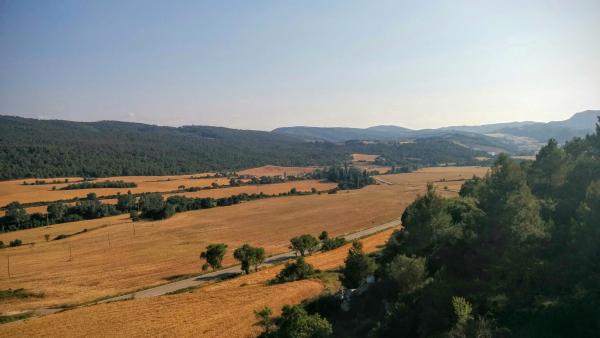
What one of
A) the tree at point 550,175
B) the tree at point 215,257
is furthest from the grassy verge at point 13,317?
the tree at point 550,175

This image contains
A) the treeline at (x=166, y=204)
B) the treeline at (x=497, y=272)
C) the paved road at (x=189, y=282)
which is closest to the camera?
the treeline at (x=497, y=272)

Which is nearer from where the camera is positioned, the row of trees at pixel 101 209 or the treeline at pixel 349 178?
the row of trees at pixel 101 209

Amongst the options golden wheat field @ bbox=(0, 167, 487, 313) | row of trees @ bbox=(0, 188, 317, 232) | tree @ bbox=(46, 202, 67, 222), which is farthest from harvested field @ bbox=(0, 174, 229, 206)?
golden wheat field @ bbox=(0, 167, 487, 313)

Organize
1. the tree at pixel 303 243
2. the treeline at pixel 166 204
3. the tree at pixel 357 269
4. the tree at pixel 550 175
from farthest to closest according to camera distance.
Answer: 1. the treeline at pixel 166 204
2. the tree at pixel 303 243
3. the tree at pixel 550 175
4. the tree at pixel 357 269

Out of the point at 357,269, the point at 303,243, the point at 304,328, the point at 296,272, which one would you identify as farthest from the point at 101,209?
the point at 304,328

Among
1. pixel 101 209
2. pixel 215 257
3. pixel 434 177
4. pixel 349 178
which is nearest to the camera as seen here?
pixel 215 257

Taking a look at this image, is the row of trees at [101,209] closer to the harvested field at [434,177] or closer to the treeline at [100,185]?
the treeline at [100,185]

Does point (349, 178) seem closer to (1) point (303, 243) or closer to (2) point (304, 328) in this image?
(1) point (303, 243)
